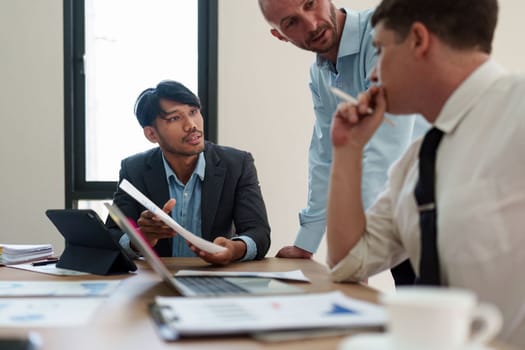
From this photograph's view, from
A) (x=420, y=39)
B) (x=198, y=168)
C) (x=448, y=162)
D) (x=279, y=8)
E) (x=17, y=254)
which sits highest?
(x=279, y=8)

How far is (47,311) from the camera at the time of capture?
1054 mm

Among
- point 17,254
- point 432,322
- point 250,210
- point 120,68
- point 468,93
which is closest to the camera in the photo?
point 432,322

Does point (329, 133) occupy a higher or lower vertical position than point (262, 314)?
higher

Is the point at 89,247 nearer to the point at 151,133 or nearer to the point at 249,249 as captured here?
the point at 249,249

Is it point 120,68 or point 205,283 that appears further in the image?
point 120,68

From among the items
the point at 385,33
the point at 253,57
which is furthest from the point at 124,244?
the point at 253,57

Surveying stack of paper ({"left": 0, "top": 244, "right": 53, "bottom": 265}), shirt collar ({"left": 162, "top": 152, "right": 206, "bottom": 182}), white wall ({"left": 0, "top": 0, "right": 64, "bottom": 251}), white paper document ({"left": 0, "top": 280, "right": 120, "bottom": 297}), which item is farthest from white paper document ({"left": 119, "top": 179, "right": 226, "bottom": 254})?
white wall ({"left": 0, "top": 0, "right": 64, "bottom": 251})

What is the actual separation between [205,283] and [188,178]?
3.57ft

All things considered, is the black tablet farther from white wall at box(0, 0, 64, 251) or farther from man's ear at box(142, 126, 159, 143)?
white wall at box(0, 0, 64, 251)

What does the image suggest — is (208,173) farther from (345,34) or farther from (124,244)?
(345,34)

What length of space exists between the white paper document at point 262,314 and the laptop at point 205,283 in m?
0.13

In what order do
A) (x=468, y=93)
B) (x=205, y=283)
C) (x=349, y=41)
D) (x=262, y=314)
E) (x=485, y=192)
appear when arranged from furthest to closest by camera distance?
(x=349, y=41), (x=205, y=283), (x=468, y=93), (x=485, y=192), (x=262, y=314)

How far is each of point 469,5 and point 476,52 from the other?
9cm

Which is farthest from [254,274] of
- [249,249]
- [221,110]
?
[221,110]
